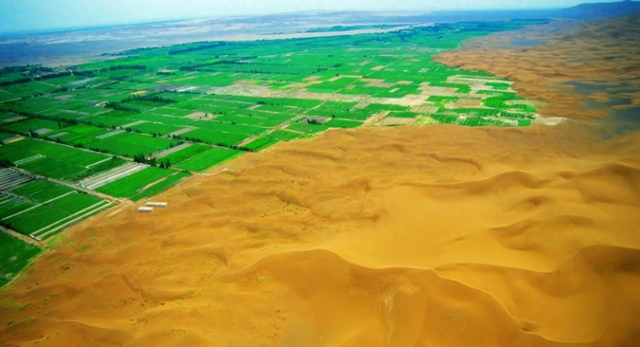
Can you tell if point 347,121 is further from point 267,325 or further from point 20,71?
point 20,71

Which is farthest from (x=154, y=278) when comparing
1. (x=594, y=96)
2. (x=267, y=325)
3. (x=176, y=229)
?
(x=594, y=96)

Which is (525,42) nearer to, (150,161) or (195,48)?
(195,48)

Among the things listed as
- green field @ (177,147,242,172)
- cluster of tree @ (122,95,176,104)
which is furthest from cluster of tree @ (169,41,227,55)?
green field @ (177,147,242,172)

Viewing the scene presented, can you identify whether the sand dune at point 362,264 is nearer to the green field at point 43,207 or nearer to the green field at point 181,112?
the green field at point 43,207

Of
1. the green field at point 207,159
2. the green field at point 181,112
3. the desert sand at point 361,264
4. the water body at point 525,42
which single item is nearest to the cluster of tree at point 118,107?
the green field at point 181,112

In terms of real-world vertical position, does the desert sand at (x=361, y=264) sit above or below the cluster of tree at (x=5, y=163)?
below

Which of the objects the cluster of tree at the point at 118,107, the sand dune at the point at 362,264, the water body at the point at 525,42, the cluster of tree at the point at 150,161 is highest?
the water body at the point at 525,42
